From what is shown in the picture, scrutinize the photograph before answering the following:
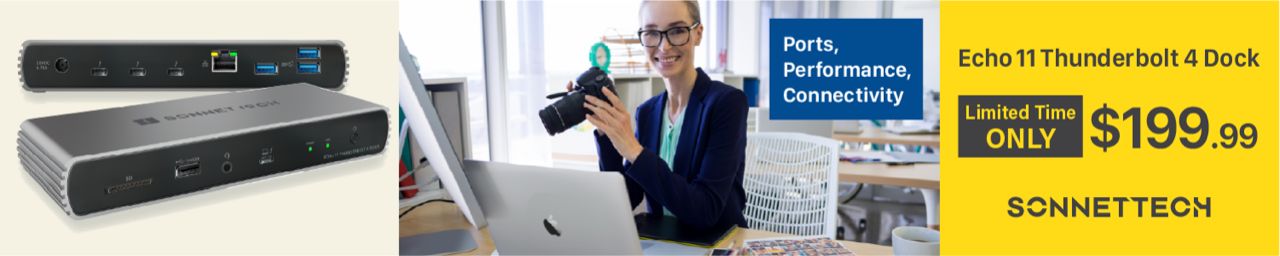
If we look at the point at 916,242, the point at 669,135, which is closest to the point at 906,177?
the point at 669,135

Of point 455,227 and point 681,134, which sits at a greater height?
point 681,134

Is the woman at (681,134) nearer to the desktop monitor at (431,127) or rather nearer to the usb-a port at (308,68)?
the desktop monitor at (431,127)

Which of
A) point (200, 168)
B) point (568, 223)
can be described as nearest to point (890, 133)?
point (568, 223)

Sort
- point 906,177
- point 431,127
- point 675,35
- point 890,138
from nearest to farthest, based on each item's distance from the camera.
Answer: point 431,127 → point 675,35 → point 906,177 → point 890,138

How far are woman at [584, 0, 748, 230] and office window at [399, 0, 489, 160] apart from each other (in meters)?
0.65

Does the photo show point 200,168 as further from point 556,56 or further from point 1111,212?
point 556,56

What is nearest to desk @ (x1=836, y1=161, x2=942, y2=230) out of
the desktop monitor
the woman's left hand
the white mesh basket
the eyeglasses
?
the white mesh basket

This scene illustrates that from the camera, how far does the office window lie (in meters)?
1.79

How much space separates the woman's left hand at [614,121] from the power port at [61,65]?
72cm

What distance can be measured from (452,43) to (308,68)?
98 cm

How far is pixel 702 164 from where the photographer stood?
1.13m

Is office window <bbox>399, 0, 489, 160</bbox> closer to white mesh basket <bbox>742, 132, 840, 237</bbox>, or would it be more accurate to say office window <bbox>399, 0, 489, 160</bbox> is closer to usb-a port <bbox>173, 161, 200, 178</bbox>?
white mesh basket <bbox>742, 132, 840, 237</bbox>

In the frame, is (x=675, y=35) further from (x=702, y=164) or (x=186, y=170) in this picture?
(x=186, y=170)

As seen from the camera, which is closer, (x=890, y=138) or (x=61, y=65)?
(x=61, y=65)
